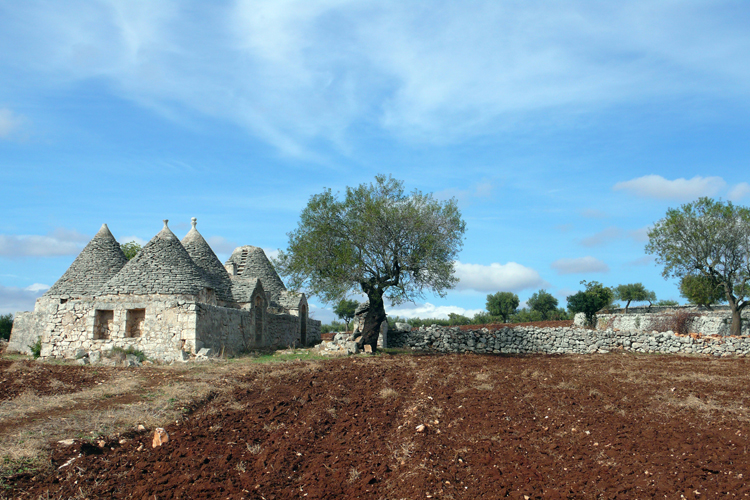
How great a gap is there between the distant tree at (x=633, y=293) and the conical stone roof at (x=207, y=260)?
50.8m

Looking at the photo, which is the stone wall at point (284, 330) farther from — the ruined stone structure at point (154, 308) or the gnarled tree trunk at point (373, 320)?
the gnarled tree trunk at point (373, 320)

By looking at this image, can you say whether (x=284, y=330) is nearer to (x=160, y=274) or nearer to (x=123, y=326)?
(x=160, y=274)

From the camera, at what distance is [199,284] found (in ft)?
65.1

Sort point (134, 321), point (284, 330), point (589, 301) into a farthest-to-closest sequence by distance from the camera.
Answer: point (589, 301), point (284, 330), point (134, 321)

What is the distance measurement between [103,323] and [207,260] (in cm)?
710

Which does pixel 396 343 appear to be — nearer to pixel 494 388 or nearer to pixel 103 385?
pixel 494 388

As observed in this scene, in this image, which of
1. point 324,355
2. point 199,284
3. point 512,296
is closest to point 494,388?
point 324,355

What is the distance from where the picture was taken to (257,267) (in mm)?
28297

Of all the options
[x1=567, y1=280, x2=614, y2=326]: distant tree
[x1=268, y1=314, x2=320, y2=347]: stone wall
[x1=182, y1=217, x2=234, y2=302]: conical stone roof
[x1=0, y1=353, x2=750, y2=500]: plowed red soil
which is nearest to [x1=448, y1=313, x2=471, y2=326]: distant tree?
[x1=567, y1=280, x2=614, y2=326]: distant tree

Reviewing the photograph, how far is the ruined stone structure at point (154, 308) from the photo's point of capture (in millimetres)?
17547

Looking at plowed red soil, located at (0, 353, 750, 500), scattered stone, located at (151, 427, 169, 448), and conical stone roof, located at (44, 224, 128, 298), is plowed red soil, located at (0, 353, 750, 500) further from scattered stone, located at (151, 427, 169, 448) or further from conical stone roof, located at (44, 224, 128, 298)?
conical stone roof, located at (44, 224, 128, 298)

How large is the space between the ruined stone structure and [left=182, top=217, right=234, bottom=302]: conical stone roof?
5 cm

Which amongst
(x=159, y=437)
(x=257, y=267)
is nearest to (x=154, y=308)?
(x=159, y=437)

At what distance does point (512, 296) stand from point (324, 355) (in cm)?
4445
